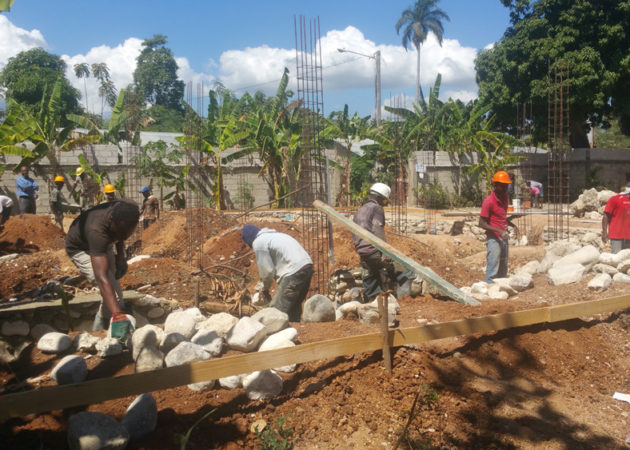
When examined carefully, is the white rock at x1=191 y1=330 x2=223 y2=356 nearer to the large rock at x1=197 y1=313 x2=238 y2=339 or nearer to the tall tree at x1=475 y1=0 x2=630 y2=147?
the large rock at x1=197 y1=313 x2=238 y2=339

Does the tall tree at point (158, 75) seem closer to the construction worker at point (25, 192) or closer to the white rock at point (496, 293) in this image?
the construction worker at point (25, 192)

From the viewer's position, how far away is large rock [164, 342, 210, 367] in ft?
11.7

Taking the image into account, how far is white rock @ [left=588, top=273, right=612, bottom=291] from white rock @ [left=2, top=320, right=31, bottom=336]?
6.24 metres

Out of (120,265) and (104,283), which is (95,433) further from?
(120,265)

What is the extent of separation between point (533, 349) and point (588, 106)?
18389 mm

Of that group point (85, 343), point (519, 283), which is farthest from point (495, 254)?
point (85, 343)

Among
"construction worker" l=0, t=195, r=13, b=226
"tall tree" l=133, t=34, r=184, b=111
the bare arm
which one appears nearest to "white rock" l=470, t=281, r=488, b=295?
the bare arm

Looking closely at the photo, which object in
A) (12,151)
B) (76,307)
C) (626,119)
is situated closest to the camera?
(76,307)

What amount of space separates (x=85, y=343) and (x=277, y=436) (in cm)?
187

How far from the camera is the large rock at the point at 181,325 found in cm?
411

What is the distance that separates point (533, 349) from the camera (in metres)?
4.29

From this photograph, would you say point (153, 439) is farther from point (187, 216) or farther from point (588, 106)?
point (588, 106)

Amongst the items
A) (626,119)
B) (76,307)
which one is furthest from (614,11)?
(76,307)

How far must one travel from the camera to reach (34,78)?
27.7 m
